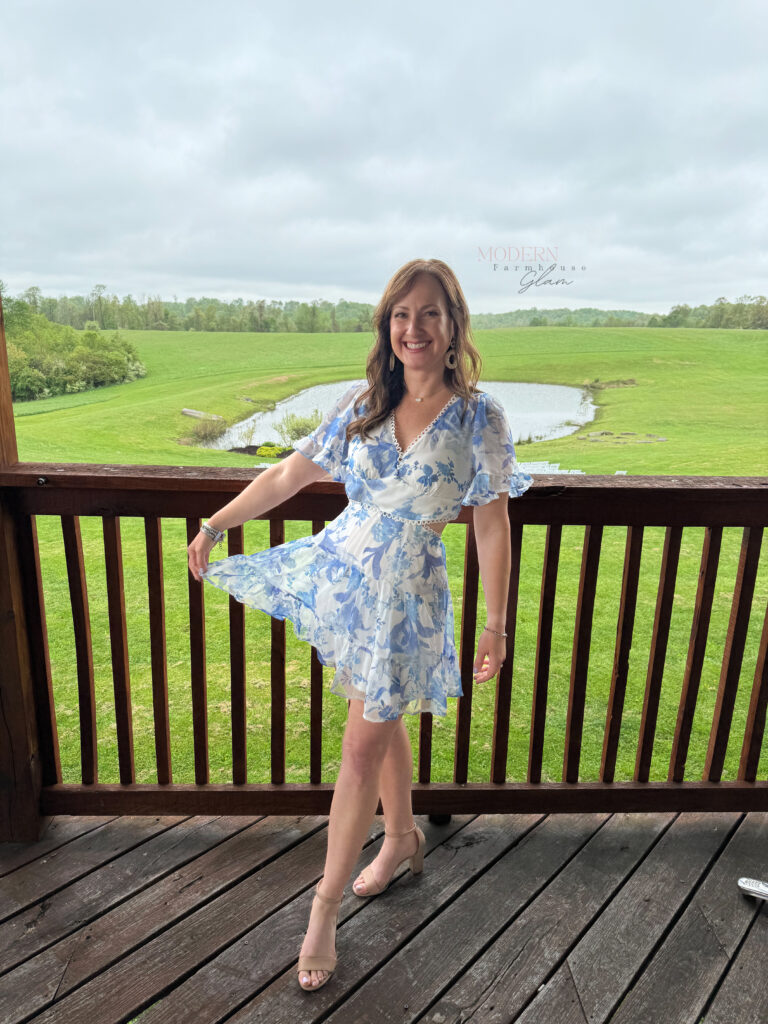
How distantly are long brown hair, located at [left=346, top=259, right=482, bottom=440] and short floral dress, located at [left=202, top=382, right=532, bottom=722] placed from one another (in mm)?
24

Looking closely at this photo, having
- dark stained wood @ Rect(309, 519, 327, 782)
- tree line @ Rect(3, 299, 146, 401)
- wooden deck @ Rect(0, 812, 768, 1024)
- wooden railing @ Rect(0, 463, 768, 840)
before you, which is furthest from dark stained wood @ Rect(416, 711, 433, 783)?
tree line @ Rect(3, 299, 146, 401)

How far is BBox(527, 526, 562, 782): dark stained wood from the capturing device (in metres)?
1.60

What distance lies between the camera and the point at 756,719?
1762 millimetres

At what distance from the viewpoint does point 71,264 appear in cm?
346

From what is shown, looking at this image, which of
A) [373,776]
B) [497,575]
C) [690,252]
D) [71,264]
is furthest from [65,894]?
A: [690,252]

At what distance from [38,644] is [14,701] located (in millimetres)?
142

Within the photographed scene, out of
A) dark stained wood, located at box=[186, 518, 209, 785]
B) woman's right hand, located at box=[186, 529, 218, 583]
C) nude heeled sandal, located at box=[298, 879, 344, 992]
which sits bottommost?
nude heeled sandal, located at box=[298, 879, 344, 992]

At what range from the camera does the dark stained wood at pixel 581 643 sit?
5.30 feet

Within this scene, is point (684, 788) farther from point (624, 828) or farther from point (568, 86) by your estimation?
point (568, 86)

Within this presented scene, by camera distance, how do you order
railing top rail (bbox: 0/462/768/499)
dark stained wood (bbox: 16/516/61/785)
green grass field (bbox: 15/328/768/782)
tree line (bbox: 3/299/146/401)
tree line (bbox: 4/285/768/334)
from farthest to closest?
green grass field (bbox: 15/328/768/782), tree line (bbox: 4/285/768/334), tree line (bbox: 3/299/146/401), dark stained wood (bbox: 16/516/61/785), railing top rail (bbox: 0/462/768/499)

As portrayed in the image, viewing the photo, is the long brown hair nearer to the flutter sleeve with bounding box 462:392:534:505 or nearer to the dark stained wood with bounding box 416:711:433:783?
the flutter sleeve with bounding box 462:392:534:505

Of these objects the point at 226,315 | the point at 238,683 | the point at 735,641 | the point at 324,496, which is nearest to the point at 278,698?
the point at 238,683

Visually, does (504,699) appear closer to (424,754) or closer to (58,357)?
(424,754)

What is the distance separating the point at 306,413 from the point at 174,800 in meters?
1.60
